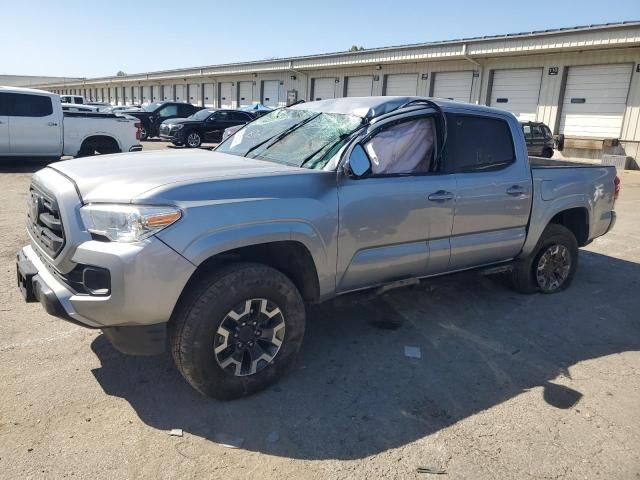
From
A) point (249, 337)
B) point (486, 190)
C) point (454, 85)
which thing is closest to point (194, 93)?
point (454, 85)

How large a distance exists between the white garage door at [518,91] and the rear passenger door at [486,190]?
60.0ft

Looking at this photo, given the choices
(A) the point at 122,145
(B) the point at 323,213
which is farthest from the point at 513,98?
(B) the point at 323,213

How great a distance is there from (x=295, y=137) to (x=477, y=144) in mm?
1596

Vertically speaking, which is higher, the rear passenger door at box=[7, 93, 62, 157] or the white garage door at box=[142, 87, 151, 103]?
the white garage door at box=[142, 87, 151, 103]

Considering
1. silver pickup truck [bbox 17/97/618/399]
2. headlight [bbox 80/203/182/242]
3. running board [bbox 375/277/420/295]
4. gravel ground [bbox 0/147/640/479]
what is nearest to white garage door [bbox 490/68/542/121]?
silver pickup truck [bbox 17/97/618/399]

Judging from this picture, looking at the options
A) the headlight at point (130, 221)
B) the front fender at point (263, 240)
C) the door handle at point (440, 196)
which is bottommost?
the front fender at point (263, 240)

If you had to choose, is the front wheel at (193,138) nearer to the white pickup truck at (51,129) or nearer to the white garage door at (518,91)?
the white pickup truck at (51,129)

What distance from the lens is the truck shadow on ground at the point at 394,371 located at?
296 centimetres

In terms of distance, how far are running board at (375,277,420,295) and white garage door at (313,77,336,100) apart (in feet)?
87.3

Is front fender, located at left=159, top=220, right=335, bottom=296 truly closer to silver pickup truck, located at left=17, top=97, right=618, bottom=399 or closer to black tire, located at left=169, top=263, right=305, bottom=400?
silver pickup truck, located at left=17, top=97, right=618, bottom=399

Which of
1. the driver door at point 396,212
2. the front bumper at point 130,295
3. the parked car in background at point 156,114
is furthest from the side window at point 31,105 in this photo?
the driver door at point 396,212

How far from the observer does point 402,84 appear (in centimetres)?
2586

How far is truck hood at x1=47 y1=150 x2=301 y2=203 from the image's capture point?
2926 millimetres

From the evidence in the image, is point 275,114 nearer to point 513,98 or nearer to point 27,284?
point 27,284
